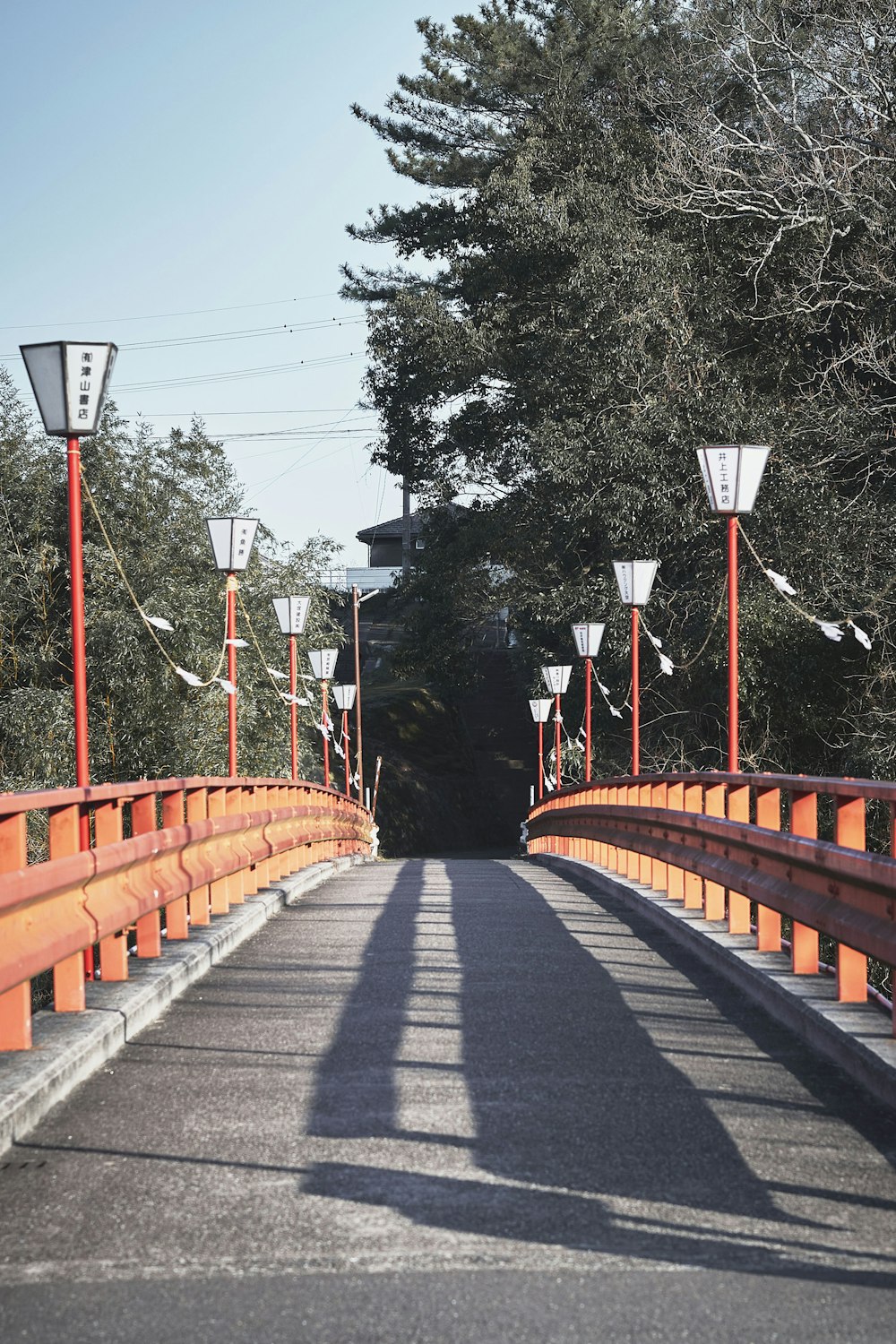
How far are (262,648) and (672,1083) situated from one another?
1224 inches

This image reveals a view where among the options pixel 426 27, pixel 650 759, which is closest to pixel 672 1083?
pixel 650 759

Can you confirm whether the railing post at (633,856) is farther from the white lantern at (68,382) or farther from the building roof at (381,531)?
the building roof at (381,531)

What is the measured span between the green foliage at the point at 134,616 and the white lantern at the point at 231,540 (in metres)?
15.5

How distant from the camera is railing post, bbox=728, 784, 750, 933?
29.5 ft

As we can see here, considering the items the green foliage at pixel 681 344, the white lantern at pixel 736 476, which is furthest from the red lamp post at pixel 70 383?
the green foliage at pixel 681 344

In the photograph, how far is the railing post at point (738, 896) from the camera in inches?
354

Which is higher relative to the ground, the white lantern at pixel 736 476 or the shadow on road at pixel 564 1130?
the white lantern at pixel 736 476

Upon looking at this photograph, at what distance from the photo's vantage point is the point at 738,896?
358 inches

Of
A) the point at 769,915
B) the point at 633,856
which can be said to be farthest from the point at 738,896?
the point at 633,856

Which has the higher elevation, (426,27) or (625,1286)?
(426,27)

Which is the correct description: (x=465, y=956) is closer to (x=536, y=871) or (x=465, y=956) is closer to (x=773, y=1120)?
(x=773, y=1120)

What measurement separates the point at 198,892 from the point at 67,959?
3.66m

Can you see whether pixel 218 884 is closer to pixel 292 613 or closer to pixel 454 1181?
pixel 454 1181

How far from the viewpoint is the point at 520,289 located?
117 feet
